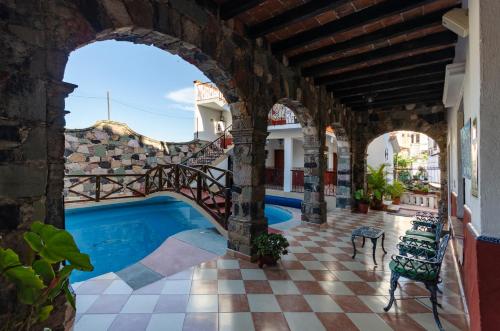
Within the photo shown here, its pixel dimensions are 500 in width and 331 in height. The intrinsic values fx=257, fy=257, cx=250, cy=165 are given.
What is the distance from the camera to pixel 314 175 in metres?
5.56

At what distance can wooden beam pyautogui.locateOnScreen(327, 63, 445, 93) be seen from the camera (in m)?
4.42

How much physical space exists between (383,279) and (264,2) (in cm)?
350

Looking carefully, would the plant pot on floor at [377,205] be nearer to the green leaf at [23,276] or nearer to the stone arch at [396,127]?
the stone arch at [396,127]

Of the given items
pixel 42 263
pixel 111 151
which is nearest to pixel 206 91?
pixel 111 151

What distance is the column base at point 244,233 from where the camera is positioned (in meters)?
3.57

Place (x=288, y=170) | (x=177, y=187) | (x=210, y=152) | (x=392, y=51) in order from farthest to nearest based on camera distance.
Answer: (x=210, y=152) < (x=288, y=170) < (x=177, y=187) < (x=392, y=51)

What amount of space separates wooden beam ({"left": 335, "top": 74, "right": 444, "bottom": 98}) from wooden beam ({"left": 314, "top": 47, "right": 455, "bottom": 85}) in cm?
67

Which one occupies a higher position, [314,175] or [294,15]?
[294,15]

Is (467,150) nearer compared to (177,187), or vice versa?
(467,150)

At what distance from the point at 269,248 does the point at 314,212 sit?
256 cm

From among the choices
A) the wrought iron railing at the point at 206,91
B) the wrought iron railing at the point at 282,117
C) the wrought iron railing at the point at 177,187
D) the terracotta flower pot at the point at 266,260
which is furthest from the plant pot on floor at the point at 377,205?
the wrought iron railing at the point at 206,91

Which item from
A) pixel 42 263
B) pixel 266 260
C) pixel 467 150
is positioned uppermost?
pixel 467 150

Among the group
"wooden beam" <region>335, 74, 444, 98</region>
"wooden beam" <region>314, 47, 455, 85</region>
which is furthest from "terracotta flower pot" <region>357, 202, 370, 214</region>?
"wooden beam" <region>314, 47, 455, 85</region>

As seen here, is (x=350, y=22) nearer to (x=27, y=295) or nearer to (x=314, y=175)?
(x=314, y=175)
